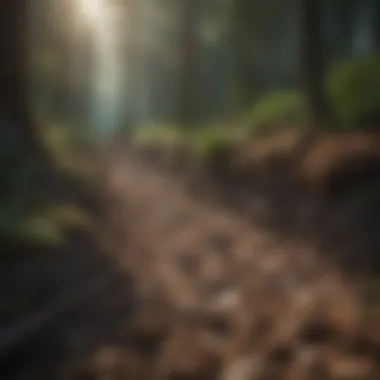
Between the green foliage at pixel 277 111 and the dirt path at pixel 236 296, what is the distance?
232mm

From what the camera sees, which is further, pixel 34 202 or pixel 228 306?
pixel 34 202

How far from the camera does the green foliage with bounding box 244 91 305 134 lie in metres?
1.46

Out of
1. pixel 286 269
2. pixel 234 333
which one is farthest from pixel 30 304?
pixel 286 269

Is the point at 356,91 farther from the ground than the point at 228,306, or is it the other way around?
the point at 356,91

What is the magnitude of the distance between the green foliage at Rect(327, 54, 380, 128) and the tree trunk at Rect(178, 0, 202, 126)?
33 centimetres

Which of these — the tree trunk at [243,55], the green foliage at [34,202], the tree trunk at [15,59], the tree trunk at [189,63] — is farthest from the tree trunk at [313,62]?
the tree trunk at [15,59]

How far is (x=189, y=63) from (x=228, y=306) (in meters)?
0.60

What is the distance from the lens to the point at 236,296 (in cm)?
132

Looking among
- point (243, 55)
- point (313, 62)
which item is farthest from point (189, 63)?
point (313, 62)

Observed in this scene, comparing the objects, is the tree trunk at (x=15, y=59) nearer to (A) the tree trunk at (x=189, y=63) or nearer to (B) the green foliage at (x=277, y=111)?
(A) the tree trunk at (x=189, y=63)

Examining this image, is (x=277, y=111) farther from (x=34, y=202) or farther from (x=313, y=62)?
(x=34, y=202)

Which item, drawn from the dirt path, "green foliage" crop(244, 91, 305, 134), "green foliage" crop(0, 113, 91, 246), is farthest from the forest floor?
"green foliage" crop(244, 91, 305, 134)

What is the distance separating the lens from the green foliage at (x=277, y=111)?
1.46 meters

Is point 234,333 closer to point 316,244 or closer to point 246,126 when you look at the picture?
point 316,244
